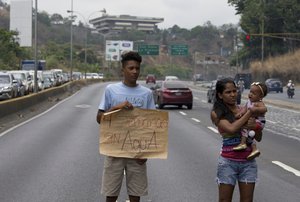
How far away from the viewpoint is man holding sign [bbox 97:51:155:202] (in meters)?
5.73

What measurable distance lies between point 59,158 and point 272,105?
27.7 metres

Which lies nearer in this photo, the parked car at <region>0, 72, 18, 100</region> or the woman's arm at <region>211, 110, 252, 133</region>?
the woman's arm at <region>211, 110, 252, 133</region>

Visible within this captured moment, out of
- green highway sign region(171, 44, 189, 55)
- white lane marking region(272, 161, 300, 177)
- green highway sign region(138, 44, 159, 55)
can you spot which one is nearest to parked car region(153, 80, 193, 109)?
white lane marking region(272, 161, 300, 177)

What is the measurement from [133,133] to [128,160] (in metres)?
0.26

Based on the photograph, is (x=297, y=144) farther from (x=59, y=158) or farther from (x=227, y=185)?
(x=227, y=185)

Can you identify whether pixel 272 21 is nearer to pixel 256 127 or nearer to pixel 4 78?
pixel 4 78

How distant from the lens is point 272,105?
38.5 metres

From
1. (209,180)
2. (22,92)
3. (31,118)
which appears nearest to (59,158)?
(209,180)

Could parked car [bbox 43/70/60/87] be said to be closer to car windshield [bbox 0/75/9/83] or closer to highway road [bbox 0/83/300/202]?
car windshield [bbox 0/75/9/83]

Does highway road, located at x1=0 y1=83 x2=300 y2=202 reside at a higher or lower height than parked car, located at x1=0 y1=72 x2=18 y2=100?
lower

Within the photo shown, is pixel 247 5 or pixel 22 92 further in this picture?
pixel 247 5

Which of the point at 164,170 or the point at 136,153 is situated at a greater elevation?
the point at 136,153

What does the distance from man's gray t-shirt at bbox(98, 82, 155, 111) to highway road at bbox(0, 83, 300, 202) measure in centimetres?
273

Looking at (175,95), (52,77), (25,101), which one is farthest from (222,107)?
(52,77)
